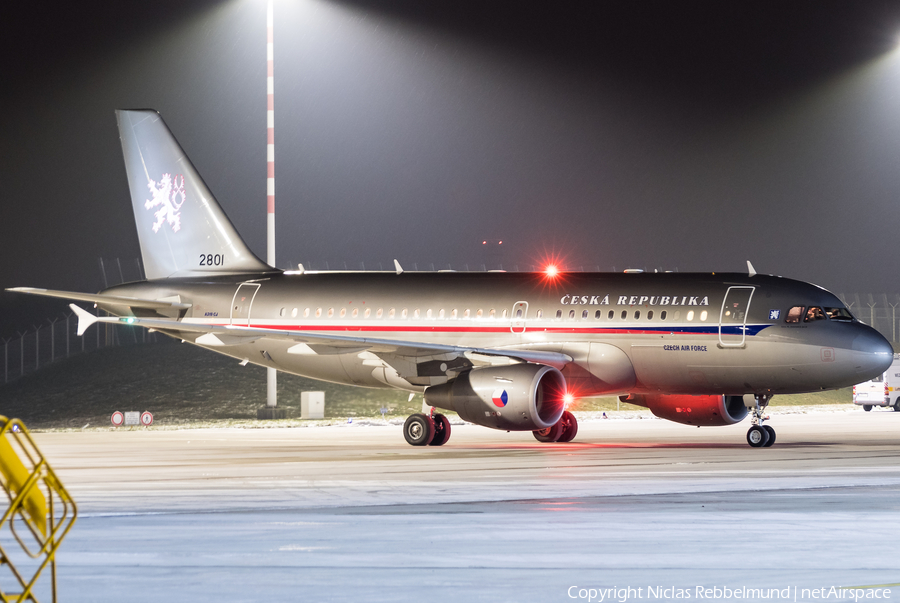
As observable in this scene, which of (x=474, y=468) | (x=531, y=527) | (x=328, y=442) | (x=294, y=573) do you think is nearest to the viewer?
(x=294, y=573)

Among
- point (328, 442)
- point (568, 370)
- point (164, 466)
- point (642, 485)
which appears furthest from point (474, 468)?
point (328, 442)

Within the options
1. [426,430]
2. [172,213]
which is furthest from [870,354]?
[172,213]

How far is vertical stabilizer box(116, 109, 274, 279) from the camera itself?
3503 centimetres

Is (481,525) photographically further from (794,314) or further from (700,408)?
(700,408)

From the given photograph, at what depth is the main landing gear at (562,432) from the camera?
2925 centimetres

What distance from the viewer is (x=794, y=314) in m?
26.0

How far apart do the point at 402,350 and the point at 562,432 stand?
4719 mm

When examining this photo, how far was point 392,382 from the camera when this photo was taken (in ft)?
96.9

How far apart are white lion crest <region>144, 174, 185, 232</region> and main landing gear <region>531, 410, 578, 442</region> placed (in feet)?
43.0

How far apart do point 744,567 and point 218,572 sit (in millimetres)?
4323

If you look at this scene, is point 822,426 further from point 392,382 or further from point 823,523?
point 823,523

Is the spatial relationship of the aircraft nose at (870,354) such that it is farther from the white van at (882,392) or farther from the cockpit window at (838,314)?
the white van at (882,392)

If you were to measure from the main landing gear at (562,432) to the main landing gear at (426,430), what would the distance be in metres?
2.47

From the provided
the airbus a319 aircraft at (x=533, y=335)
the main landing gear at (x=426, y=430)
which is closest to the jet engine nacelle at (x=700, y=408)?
the airbus a319 aircraft at (x=533, y=335)
